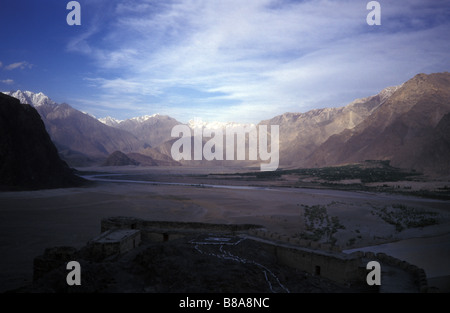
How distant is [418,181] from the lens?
166ft

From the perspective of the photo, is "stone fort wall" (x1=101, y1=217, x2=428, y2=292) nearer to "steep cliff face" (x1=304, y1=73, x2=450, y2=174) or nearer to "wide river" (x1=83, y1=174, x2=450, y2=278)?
"wide river" (x1=83, y1=174, x2=450, y2=278)

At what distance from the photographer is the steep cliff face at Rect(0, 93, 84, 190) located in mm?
37188

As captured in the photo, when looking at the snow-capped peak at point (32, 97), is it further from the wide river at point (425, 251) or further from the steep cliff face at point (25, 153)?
the wide river at point (425, 251)

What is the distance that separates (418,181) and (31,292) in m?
55.4

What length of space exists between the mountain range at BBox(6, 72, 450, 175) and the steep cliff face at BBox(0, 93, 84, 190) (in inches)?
2369

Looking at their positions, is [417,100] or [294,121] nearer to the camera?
[417,100]

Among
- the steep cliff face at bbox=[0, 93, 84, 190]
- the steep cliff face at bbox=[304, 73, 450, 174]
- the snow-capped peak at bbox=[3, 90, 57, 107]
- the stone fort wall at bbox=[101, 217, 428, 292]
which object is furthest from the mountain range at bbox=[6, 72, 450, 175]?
the steep cliff face at bbox=[0, 93, 84, 190]

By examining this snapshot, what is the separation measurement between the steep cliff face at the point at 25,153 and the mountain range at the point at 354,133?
60169 mm

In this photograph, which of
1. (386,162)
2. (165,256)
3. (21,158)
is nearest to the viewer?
(165,256)

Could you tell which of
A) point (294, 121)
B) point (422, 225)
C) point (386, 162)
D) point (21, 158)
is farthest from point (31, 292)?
point (294, 121)

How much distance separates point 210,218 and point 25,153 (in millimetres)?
27470

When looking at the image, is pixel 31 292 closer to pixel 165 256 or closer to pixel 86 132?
pixel 165 256

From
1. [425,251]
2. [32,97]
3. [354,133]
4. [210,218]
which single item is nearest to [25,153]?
[210,218]

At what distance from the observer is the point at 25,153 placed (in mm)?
40031
